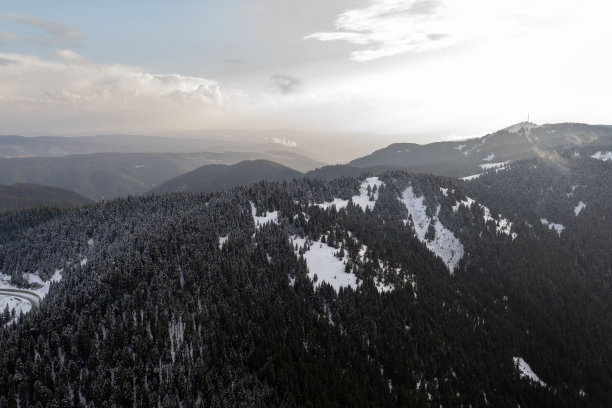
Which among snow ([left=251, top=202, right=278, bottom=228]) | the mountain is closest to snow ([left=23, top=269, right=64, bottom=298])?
the mountain

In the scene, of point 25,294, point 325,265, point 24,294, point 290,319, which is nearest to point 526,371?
point 325,265

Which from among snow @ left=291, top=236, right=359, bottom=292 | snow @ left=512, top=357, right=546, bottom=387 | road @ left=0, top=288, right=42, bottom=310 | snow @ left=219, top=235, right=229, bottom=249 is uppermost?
snow @ left=219, top=235, right=229, bottom=249

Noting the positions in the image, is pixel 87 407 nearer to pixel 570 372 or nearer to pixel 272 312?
pixel 272 312

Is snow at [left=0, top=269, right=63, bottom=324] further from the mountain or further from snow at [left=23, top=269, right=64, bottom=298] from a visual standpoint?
the mountain

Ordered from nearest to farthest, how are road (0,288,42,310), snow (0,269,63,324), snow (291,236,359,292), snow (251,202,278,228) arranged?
1. snow (291,236,359,292)
2. snow (0,269,63,324)
3. road (0,288,42,310)
4. snow (251,202,278,228)

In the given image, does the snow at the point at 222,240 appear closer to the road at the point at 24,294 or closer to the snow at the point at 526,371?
the road at the point at 24,294

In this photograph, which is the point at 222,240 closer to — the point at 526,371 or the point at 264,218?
the point at 264,218

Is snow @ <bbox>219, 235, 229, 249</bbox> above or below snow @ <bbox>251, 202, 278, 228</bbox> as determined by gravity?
below
